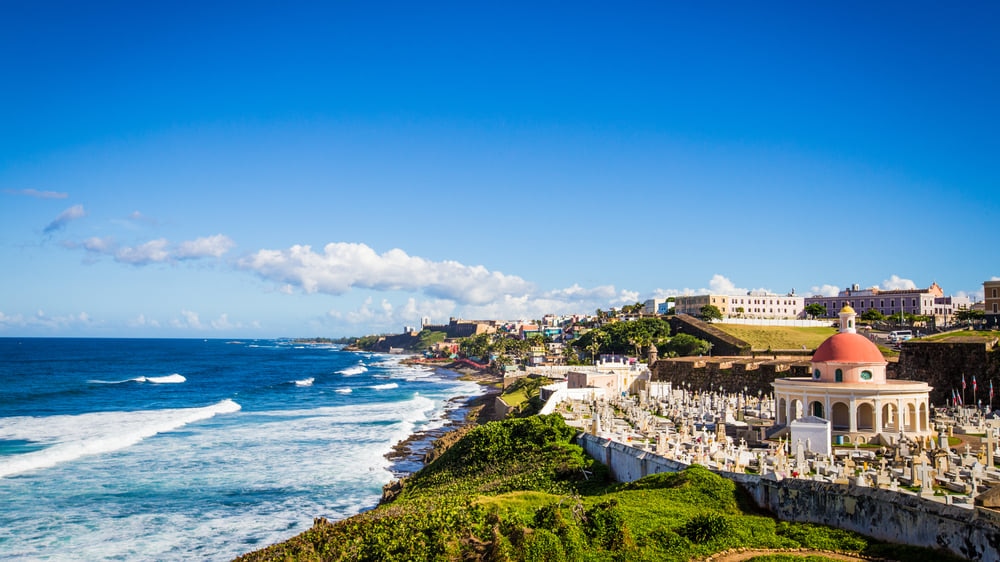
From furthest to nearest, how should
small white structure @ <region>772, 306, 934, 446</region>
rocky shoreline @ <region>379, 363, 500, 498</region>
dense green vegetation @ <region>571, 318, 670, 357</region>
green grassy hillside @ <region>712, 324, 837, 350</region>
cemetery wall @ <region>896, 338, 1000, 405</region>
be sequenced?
dense green vegetation @ <region>571, 318, 670, 357</region>, green grassy hillside @ <region>712, 324, 837, 350</region>, cemetery wall @ <region>896, 338, 1000, 405</region>, rocky shoreline @ <region>379, 363, 500, 498</region>, small white structure @ <region>772, 306, 934, 446</region>

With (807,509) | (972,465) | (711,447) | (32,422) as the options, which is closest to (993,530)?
(807,509)

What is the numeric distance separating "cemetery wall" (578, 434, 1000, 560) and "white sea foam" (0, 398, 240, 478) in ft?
103

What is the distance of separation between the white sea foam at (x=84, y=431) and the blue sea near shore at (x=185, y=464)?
0.10 metres

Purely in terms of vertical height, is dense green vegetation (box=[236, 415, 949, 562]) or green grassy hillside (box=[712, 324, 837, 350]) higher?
green grassy hillside (box=[712, 324, 837, 350])

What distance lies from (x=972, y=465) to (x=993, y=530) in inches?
299

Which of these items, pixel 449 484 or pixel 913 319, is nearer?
pixel 449 484

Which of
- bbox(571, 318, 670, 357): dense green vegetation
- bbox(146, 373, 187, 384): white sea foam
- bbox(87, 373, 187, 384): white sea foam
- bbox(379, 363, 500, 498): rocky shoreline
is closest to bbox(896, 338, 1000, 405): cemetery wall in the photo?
bbox(379, 363, 500, 498): rocky shoreline

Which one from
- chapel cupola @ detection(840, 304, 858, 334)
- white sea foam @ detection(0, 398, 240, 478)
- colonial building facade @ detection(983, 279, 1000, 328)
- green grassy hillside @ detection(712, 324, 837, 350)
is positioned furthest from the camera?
green grassy hillside @ detection(712, 324, 837, 350)

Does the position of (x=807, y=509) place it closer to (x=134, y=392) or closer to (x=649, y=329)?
(x=649, y=329)

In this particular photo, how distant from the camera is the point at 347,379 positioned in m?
95.9

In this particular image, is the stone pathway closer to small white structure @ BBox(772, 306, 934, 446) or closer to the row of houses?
small white structure @ BBox(772, 306, 934, 446)

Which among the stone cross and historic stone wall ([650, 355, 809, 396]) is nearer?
the stone cross

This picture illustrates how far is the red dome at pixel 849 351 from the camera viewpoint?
92.1ft

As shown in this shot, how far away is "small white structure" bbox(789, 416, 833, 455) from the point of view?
2148 cm
